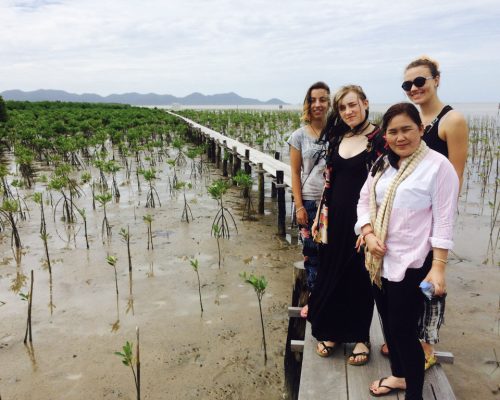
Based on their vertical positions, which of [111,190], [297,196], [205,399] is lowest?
[205,399]

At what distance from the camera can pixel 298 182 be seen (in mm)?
2826

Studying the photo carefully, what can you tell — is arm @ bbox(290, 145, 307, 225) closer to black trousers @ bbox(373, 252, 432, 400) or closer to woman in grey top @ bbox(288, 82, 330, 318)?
woman in grey top @ bbox(288, 82, 330, 318)

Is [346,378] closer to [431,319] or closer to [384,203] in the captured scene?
[431,319]

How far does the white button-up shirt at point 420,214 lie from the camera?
173cm

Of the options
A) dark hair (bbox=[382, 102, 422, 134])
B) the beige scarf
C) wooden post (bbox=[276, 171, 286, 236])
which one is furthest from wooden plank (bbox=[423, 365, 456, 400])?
wooden post (bbox=[276, 171, 286, 236])

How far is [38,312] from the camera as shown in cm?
399

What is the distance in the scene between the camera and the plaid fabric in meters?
1.87

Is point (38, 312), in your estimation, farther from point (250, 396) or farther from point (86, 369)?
point (250, 396)

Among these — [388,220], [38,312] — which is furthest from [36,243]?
[388,220]

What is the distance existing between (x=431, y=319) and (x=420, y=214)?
1.64 ft

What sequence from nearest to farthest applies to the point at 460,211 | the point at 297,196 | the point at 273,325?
the point at 297,196 → the point at 273,325 → the point at 460,211

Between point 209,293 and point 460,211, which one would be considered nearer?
point 209,293

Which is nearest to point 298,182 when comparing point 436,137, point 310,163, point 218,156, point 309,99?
point 310,163

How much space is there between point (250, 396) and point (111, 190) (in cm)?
624
